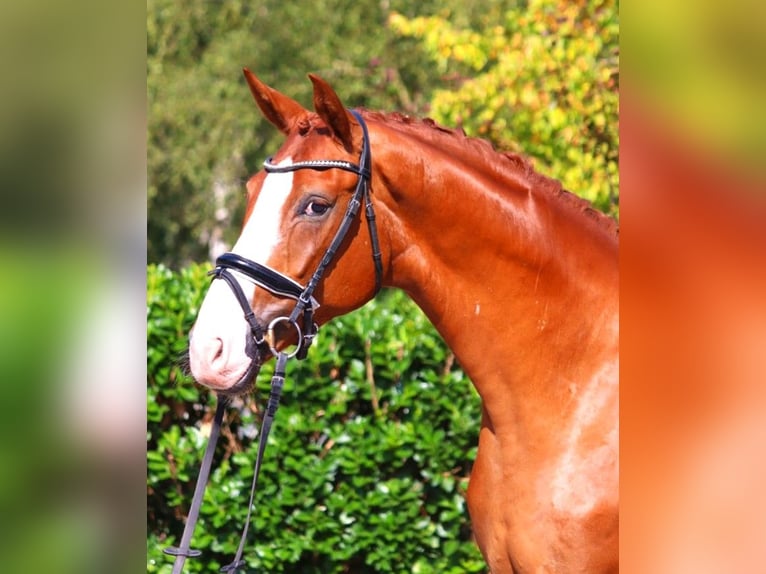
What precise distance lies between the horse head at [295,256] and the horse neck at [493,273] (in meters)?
0.11

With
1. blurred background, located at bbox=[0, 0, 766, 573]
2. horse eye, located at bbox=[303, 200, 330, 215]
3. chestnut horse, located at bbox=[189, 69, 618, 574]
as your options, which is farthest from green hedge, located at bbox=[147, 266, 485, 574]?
blurred background, located at bbox=[0, 0, 766, 573]

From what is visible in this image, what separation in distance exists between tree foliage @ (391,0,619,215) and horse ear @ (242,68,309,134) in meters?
2.84

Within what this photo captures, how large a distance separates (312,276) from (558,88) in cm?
335

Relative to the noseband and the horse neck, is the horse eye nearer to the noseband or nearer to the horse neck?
the noseband

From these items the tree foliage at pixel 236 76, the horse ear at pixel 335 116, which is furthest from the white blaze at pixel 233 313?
the tree foliage at pixel 236 76

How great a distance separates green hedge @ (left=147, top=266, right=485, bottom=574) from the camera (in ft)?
13.5

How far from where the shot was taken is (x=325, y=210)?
2266 millimetres

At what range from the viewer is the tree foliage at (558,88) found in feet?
16.6

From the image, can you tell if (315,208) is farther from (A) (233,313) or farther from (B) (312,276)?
(A) (233,313)
